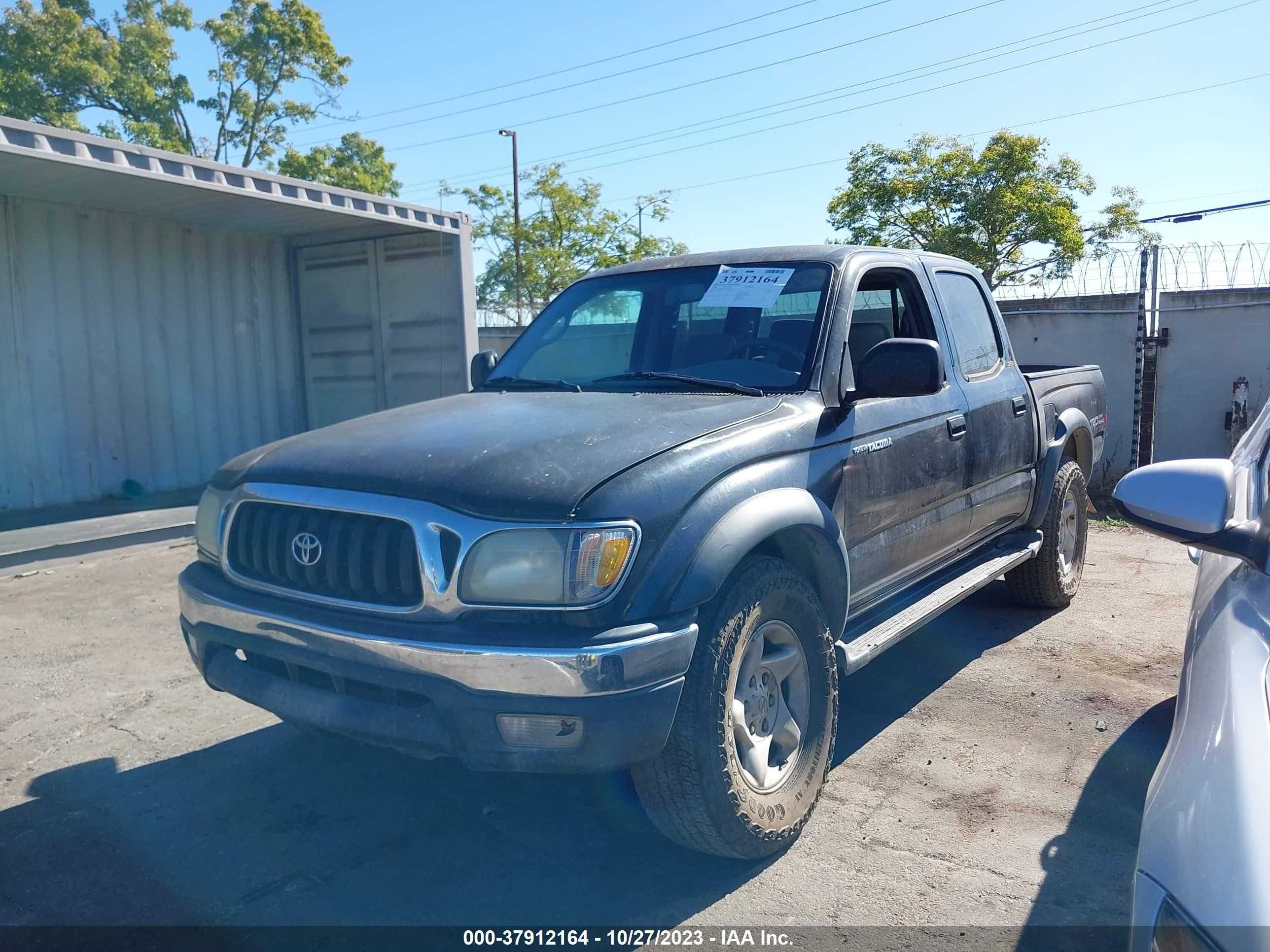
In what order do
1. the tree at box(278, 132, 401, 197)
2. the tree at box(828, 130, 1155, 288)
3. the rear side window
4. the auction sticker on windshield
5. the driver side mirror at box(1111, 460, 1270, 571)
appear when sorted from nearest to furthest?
the driver side mirror at box(1111, 460, 1270, 571)
the auction sticker on windshield
the rear side window
the tree at box(828, 130, 1155, 288)
the tree at box(278, 132, 401, 197)

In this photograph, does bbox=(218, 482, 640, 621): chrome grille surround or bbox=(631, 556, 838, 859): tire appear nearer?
bbox=(218, 482, 640, 621): chrome grille surround

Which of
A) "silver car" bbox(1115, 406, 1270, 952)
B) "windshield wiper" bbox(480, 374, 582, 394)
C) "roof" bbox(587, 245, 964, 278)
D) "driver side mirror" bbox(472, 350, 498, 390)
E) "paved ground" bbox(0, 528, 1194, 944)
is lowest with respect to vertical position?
"paved ground" bbox(0, 528, 1194, 944)

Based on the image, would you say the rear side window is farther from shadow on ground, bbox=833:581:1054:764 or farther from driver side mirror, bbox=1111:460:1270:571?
driver side mirror, bbox=1111:460:1270:571

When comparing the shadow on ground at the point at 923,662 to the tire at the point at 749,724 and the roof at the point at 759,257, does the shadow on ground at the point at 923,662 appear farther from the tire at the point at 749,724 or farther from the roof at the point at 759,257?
the roof at the point at 759,257

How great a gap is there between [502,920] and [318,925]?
0.52 meters

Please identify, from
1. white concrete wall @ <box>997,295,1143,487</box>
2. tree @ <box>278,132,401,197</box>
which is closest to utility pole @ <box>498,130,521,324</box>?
tree @ <box>278,132,401,197</box>

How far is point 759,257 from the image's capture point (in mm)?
4211

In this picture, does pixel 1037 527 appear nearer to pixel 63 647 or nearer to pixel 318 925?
pixel 318 925

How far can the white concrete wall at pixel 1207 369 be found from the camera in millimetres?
9758

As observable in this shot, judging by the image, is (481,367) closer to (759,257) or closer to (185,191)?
(759,257)

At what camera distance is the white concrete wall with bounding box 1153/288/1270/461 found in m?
9.76

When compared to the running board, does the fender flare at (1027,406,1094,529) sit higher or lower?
higher

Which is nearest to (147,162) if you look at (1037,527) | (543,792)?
(543,792)

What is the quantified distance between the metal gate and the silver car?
362 inches
